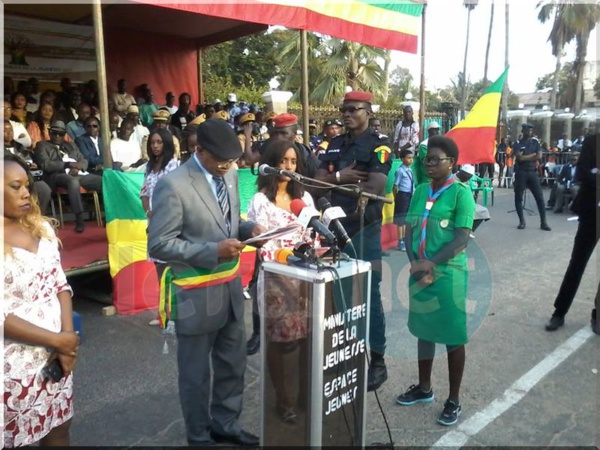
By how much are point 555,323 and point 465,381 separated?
5.08ft

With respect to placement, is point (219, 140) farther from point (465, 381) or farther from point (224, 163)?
point (465, 381)

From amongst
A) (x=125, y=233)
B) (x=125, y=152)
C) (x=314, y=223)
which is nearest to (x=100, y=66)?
(x=125, y=233)

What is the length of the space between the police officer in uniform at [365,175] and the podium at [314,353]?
→ 105 cm

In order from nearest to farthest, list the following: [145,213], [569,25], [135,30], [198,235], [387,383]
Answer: [198,235] → [387,383] → [145,213] → [135,30] → [569,25]

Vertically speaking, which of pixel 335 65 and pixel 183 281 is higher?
pixel 335 65

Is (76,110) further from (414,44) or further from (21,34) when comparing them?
(414,44)

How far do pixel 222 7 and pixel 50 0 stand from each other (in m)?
3.85

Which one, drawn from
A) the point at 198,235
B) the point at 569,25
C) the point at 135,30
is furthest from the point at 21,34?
the point at 569,25

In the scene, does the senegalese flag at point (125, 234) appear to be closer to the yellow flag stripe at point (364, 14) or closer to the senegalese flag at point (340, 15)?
the senegalese flag at point (340, 15)

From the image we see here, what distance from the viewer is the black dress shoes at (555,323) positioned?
4852 mm

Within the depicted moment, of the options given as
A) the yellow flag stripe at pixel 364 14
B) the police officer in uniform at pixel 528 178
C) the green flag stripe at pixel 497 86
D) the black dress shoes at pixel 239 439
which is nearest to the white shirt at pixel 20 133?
the yellow flag stripe at pixel 364 14

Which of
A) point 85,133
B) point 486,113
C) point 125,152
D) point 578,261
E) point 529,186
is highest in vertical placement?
point 486,113

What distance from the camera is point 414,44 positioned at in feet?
27.6

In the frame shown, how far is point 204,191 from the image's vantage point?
8.84ft
